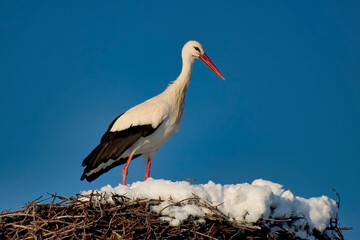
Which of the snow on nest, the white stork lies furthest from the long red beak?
the snow on nest

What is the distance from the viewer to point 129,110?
8.07 meters

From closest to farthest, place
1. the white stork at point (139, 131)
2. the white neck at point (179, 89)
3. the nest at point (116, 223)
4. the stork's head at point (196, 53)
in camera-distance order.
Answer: the nest at point (116, 223) < the white stork at point (139, 131) < the white neck at point (179, 89) < the stork's head at point (196, 53)

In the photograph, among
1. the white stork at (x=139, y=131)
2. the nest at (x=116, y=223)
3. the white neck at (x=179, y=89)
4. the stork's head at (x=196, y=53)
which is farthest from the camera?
the stork's head at (x=196, y=53)

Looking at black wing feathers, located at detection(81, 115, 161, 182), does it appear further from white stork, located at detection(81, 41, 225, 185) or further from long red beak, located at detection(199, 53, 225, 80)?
long red beak, located at detection(199, 53, 225, 80)

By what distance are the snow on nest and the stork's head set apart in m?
3.09

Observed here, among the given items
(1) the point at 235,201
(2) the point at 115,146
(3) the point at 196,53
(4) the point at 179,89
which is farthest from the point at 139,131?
(1) the point at 235,201

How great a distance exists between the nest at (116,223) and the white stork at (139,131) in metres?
2.33

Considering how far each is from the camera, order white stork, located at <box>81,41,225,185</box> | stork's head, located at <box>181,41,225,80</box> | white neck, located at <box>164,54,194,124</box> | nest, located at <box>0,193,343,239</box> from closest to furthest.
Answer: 1. nest, located at <box>0,193,343,239</box>
2. white stork, located at <box>81,41,225,185</box>
3. white neck, located at <box>164,54,194,124</box>
4. stork's head, located at <box>181,41,225,80</box>

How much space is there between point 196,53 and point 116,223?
388 cm

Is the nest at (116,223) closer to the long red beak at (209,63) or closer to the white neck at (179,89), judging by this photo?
the white neck at (179,89)

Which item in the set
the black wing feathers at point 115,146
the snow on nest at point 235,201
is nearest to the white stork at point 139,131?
the black wing feathers at point 115,146

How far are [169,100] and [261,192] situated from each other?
2898 millimetres

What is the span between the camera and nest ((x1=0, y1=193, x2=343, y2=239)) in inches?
199

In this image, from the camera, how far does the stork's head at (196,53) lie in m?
8.42
